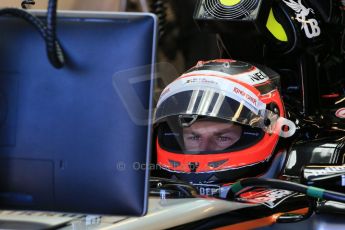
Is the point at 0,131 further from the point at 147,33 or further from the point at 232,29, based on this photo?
the point at 232,29

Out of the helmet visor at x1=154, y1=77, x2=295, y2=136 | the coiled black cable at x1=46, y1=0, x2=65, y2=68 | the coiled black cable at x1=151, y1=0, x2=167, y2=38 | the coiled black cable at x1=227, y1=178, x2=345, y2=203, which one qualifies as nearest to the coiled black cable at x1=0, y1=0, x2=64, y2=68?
the coiled black cable at x1=46, y1=0, x2=65, y2=68

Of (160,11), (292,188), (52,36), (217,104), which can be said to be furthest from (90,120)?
(160,11)

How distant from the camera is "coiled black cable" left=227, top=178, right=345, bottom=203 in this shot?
1.13 metres

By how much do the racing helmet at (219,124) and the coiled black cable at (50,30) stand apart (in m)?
0.74

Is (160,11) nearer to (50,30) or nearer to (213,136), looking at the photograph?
(213,136)

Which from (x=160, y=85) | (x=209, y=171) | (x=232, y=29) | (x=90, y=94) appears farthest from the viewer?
(x=232, y=29)

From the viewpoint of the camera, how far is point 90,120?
2.70 feet

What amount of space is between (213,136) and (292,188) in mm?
464

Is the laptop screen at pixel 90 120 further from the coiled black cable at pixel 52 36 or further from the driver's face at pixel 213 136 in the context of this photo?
the driver's face at pixel 213 136

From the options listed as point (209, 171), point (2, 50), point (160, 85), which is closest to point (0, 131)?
point (2, 50)

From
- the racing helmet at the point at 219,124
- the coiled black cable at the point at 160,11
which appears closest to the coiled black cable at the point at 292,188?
the racing helmet at the point at 219,124

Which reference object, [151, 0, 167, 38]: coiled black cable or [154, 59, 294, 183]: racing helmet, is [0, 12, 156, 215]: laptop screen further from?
[151, 0, 167, 38]: coiled black cable

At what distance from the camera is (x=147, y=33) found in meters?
0.82

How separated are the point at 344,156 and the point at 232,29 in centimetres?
50
